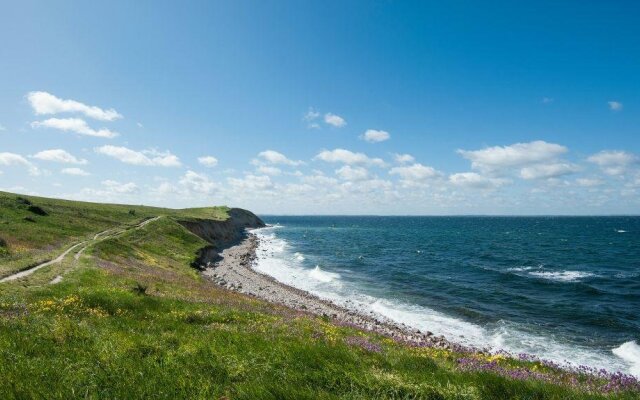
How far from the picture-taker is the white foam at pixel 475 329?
1021 inches

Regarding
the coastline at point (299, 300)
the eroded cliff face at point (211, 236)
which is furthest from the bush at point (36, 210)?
the coastline at point (299, 300)

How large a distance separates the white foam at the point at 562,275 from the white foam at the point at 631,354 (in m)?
28.8

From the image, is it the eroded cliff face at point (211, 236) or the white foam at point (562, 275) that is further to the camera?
the eroded cliff face at point (211, 236)

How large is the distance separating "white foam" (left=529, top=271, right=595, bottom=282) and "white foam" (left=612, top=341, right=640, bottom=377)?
28833 millimetres

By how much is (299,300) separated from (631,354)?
29734 millimetres

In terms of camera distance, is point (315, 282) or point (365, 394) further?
point (315, 282)

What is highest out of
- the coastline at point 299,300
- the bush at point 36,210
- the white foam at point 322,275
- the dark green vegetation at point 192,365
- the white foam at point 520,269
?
the bush at point 36,210

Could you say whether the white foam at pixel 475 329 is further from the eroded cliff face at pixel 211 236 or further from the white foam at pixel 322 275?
the eroded cliff face at pixel 211 236

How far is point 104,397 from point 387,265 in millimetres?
68142

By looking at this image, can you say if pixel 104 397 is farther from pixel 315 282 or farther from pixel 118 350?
pixel 315 282

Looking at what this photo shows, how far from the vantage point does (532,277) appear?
5700 cm

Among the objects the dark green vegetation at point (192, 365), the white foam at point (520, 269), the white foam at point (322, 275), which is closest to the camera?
the dark green vegetation at point (192, 365)

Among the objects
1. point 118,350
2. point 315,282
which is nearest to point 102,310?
point 118,350

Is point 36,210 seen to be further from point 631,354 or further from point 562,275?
point 562,275
